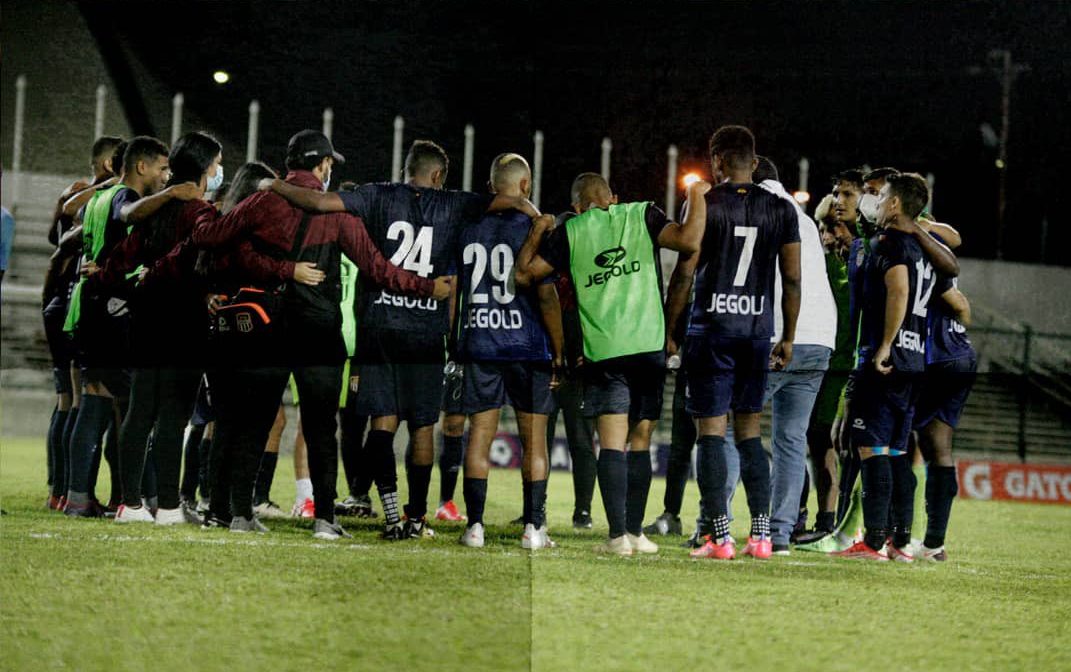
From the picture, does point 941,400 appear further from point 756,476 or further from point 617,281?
point 617,281

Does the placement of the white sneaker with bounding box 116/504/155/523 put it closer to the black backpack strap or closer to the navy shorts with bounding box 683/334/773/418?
the black backpack strap

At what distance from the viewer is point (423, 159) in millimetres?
4684

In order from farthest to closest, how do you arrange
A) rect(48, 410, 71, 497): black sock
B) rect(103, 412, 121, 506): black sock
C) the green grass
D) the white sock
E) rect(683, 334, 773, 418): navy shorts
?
the white sock, rect(48, 410, 71, 497): black sock, rect(103, 412, 121, 506): black sock, rect(683, 334, 773, 418): navy shorts, the green grass

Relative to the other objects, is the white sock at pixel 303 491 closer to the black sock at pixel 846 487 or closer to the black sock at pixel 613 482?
the black sock at pixel 613 482

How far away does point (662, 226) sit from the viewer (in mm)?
4402

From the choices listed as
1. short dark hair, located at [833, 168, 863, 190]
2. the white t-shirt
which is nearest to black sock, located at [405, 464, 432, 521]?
the white t-shirt

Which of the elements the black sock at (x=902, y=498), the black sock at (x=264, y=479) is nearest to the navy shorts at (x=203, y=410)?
the black sock at (x=264, y=479)

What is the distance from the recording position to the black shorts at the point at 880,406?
4727 mm

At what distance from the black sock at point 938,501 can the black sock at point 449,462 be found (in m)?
2.11

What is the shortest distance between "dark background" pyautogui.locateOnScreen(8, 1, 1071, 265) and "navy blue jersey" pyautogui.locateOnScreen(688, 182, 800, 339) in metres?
1.56

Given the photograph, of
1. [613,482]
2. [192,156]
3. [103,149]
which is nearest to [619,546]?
[613,482]

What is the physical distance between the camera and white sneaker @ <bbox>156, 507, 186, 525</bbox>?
4.58 meters

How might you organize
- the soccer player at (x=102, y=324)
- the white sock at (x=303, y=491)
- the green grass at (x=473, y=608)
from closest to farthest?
the green grass at (x=473, y=608), the soccer player at (x=102, y=324), the white sock at (x=303, y=491)

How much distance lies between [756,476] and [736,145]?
133 cm
